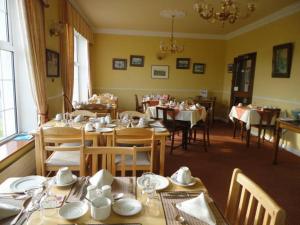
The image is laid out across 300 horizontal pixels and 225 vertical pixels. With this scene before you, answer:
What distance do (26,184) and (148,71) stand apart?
634cm

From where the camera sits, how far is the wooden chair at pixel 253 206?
941mm

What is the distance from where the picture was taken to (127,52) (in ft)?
23.8

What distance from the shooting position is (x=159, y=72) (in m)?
7.44

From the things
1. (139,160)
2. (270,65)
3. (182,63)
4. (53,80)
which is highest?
(182,63)

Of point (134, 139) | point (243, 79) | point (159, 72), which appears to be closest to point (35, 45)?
point (134, 139)

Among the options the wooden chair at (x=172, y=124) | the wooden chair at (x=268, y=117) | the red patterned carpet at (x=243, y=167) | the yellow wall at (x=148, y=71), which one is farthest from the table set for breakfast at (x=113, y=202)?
the yellow wall at (x=148, y=71)

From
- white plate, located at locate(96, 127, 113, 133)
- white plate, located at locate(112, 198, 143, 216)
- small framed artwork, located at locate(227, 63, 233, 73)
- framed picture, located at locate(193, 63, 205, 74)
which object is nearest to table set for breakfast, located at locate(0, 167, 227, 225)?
white plate, located at locate(112, 198, 143, 216)

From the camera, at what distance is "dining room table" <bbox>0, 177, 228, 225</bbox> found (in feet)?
3.43

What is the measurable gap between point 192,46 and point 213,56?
30.9 inches

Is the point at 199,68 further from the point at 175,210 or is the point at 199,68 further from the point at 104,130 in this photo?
the point at 175,210

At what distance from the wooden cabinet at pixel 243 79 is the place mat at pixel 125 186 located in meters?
5.28

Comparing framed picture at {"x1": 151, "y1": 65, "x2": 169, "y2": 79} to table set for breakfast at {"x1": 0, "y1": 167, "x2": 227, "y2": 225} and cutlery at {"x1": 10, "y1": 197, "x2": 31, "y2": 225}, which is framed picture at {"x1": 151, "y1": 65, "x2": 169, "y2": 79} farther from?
cutlery at {"x1": 10, "y1": 197, "x2": 31, "y2": 225}

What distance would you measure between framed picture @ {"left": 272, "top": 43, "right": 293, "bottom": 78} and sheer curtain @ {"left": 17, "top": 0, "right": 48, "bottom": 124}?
4.37 meters

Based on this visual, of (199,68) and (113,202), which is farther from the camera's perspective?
(199,68)
